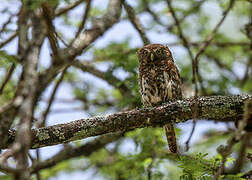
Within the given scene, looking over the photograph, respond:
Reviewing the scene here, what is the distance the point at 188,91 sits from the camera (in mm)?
6984

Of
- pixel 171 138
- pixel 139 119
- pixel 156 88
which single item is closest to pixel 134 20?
pixel 156 88

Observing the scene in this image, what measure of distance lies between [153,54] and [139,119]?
179 cm

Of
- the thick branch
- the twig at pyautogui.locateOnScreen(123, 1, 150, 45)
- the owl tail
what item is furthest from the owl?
the thick branch

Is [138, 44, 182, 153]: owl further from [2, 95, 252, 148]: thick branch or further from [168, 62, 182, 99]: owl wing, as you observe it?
[2, 95, 252, 148]: thick branch

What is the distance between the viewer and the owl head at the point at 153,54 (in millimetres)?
5312

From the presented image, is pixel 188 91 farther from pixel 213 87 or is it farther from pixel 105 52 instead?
pixel 105 52

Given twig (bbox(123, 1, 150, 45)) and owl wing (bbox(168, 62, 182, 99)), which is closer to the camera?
owl wing (bbox(168, 62, 182, 99))

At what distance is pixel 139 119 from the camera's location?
3750mm

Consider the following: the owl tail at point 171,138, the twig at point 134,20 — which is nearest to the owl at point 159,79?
the owl tail at point 171,138

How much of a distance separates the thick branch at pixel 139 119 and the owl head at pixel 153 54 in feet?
5.36

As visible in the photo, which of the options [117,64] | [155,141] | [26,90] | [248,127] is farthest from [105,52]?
[26,90]

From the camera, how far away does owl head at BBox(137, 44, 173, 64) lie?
531cm

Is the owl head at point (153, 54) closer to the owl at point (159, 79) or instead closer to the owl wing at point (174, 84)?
the owl at point (159, 79)

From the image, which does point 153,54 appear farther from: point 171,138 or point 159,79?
point 171,138
